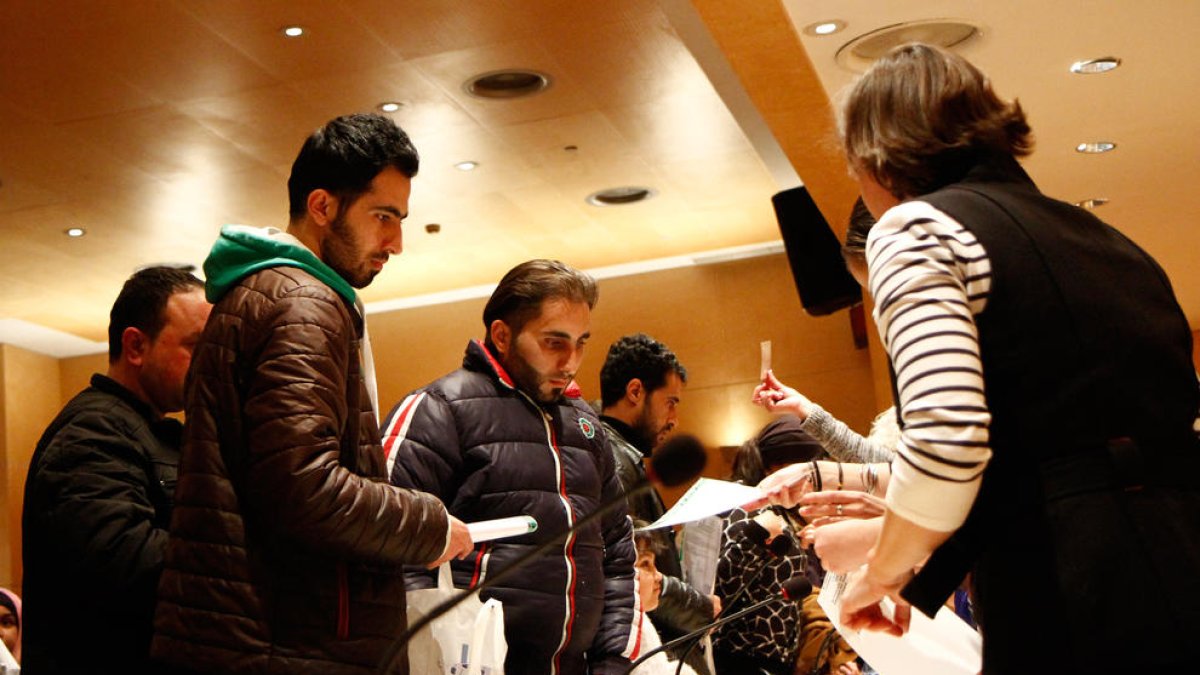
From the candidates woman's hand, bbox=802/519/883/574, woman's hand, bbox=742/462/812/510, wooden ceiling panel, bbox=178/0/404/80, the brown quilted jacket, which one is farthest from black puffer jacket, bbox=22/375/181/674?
wooden ceiling panel, bbox=178/0/404/80

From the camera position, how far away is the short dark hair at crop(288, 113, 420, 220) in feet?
7.04

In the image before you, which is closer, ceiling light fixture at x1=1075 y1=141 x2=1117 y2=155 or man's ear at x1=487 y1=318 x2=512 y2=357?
man's ear at x1=487 y1=318 x2=512 y2=357

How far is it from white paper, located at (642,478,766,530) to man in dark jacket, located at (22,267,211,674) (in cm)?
90

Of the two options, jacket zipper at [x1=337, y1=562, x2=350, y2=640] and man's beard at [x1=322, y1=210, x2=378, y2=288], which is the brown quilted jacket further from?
man's beard at [x1=322, y1=210, x2=378, y2=288]

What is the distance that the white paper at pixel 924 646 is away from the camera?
1.97 meters

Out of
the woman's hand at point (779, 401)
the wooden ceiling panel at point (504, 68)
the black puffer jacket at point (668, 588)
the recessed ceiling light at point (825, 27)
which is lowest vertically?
the black puffer jacket at point (668, 588)

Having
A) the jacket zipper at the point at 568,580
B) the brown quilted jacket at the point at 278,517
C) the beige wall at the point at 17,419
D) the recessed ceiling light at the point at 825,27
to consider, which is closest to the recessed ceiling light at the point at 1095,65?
the recessed ceiling light at the point at 825,27

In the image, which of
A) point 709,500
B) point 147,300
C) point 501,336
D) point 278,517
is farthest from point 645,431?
point 278,517

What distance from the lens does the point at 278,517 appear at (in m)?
1.75

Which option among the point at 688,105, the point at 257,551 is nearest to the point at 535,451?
the point at 257,551

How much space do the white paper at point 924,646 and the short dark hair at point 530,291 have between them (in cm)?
110

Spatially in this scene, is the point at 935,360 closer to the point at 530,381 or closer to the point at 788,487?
the point at 788,487

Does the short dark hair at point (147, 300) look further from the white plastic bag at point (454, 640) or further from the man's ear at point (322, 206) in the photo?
the white plastic bag at point (454, 640)

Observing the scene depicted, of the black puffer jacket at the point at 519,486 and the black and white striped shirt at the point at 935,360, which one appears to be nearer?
the black and white striped shirt at the point at 935,360
